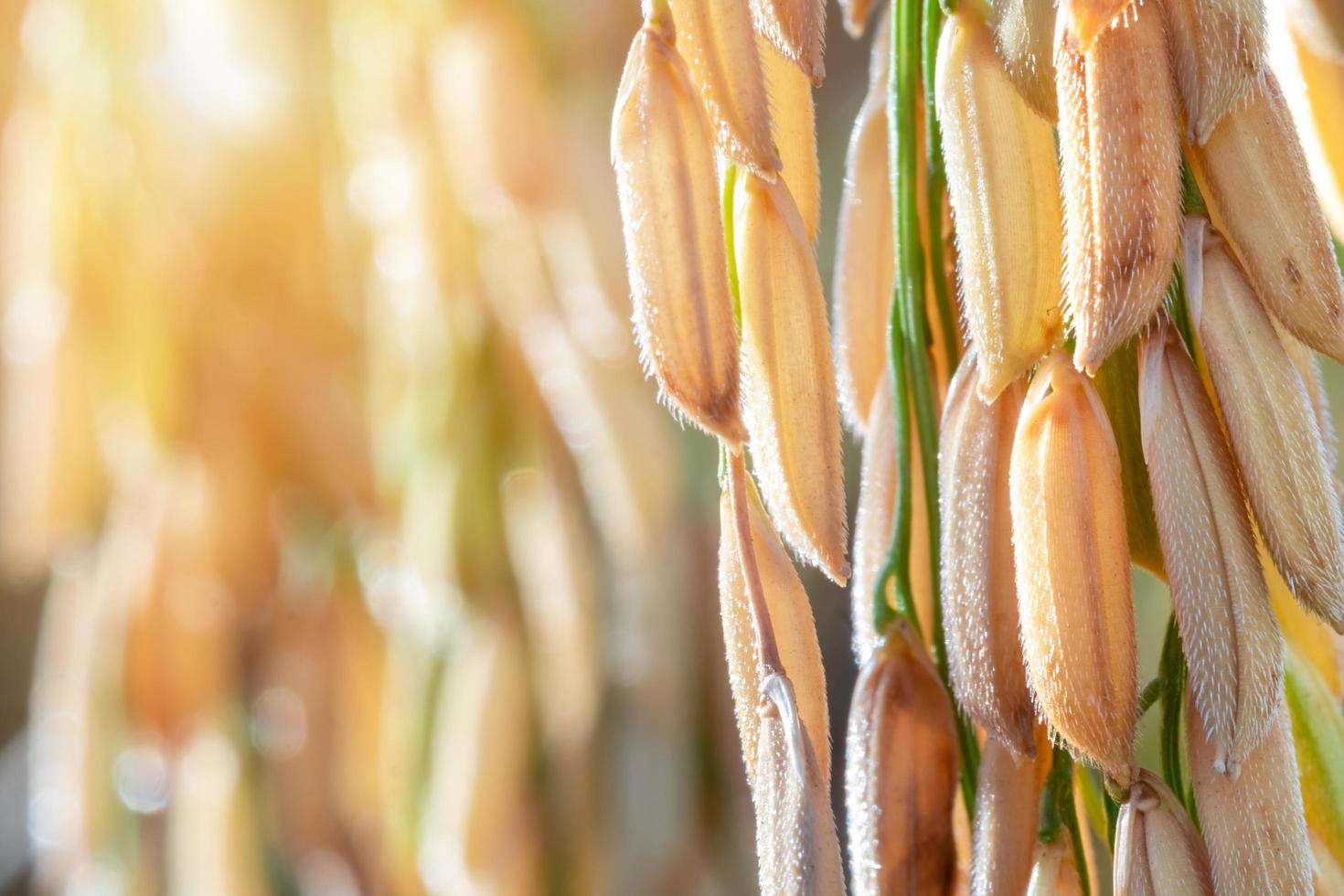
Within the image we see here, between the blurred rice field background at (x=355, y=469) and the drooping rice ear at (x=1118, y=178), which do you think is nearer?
the drooping rice ear at (x=1118, y=178)

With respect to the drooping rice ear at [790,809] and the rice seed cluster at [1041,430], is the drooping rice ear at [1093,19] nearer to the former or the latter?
the rice seed cluster at [1041,430]

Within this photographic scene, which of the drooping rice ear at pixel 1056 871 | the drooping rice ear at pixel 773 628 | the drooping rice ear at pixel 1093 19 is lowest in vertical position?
the drooping rice ear at pixel 1056 871

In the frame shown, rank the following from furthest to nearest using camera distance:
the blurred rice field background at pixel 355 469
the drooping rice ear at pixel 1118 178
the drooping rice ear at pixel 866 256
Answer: the blurred rice field background at pixel 355 469
the drooping rice ear at pixel 866 256
the drooping rice ear at pixel 1118 178

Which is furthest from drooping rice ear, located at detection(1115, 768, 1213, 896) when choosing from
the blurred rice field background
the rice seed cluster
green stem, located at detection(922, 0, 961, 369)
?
the blurred rice field background

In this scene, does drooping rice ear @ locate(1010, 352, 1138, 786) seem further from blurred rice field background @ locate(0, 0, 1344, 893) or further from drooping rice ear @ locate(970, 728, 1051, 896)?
blurred rice field background @ locate(0, 0, 1344, 893)

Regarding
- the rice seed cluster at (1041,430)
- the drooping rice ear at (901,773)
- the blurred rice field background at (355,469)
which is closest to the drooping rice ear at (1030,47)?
the rice seed cluster at (1041,430)

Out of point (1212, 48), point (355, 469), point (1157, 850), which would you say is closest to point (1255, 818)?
point (1157, 850)

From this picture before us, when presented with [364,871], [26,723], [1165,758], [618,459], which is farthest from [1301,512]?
[26,723]
